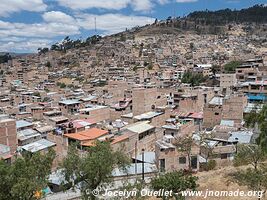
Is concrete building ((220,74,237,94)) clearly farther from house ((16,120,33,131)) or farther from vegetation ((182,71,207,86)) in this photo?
house ((16,120,33,131))

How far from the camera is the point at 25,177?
12523 mm

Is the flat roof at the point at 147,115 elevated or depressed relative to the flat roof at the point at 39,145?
elevated

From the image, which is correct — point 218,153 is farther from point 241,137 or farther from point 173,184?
point 173,184

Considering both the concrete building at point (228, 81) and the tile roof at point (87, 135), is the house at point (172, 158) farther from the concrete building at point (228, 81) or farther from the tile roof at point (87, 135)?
the concrete building at point (228, 81)

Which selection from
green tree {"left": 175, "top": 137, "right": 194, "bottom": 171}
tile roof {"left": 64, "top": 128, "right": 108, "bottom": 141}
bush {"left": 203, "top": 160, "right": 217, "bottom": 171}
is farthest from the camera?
tile roof {"left": 64, "top": 128, "right": 108, "bottom": 141}

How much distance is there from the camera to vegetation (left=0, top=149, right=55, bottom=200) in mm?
11867

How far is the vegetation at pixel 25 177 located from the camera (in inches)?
467

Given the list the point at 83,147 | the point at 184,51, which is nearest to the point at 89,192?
the point at 83,147

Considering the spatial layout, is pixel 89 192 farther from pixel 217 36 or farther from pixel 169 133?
pixel 217 36

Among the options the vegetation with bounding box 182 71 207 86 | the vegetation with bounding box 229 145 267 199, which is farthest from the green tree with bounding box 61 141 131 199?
the vegetation with bounding box 182 71 207 86

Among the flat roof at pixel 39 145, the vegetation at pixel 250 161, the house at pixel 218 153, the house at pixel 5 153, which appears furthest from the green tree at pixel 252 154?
the house at pixel 5 153

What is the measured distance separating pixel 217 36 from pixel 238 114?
318ft

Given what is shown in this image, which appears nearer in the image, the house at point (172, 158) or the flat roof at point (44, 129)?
the house at point (172, 158)

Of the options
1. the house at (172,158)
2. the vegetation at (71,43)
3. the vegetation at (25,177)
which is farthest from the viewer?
the vegetation at (71,43)
